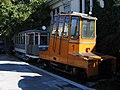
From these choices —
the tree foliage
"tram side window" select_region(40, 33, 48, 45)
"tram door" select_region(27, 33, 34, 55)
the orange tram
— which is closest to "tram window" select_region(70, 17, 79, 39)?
the orange tram

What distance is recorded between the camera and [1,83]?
1312 cm

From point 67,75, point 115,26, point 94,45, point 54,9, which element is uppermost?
point 54,9

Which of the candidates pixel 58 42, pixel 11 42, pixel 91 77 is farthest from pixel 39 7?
pixel 91 77

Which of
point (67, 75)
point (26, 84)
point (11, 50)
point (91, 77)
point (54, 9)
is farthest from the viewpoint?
point (11, 50)

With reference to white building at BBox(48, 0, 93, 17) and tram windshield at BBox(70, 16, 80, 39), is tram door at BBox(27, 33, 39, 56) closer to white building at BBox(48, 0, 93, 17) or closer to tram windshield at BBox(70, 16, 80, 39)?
white building at BBox(48, 0, 93, 17)

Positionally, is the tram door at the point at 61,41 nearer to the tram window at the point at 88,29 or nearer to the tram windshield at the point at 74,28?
the tram windshield at the point at 74,28

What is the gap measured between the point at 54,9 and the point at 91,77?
1557 centimetres

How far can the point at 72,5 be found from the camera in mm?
22969

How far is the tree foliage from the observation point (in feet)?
47.2

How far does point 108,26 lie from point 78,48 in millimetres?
2375

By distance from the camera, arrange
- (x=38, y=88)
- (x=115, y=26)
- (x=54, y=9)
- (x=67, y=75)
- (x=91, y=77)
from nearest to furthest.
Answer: (x=38, y=88) < (x=91, y=77) < (x=115, y=26) < (x=67, y=75) < (x=54, y=9)

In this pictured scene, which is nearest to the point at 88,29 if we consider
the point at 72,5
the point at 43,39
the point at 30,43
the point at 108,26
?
the point at 108,26

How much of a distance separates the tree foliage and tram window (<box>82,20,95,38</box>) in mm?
731

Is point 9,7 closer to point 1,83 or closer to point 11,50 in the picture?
point 11,50
